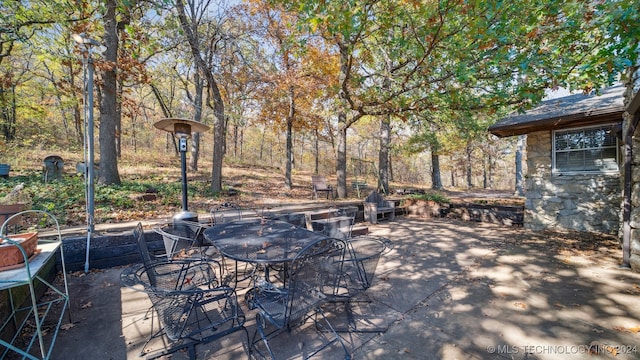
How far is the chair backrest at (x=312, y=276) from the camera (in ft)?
5.74

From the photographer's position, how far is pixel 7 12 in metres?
5.08

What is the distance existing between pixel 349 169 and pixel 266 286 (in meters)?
17.9

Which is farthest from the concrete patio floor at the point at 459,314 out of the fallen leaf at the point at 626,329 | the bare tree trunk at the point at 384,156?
the bare tree trunk at the point at 384,156

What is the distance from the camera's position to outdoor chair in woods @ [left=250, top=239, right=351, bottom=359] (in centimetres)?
175

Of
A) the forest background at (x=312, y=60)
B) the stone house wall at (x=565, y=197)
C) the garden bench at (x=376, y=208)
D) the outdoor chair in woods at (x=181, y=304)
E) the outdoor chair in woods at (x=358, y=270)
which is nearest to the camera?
the outdoor chair in woods at (x=181, y=304)

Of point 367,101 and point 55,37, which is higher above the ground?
point 55,37

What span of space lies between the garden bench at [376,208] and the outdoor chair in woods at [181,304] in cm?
440

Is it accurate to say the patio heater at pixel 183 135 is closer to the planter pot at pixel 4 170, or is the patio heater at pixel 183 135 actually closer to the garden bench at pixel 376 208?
the garden bench at pixel 376 208

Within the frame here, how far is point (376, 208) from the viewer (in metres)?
6.30

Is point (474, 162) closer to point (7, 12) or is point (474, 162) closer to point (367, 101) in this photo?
point (367, 101)

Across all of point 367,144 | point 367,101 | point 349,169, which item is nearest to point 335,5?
point 367,101

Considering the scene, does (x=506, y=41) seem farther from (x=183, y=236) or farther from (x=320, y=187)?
(x=320, y=187)

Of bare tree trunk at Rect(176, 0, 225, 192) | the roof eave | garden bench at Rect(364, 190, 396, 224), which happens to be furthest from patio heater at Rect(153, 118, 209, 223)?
the roof eave

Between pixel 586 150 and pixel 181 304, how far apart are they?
7500 mm
